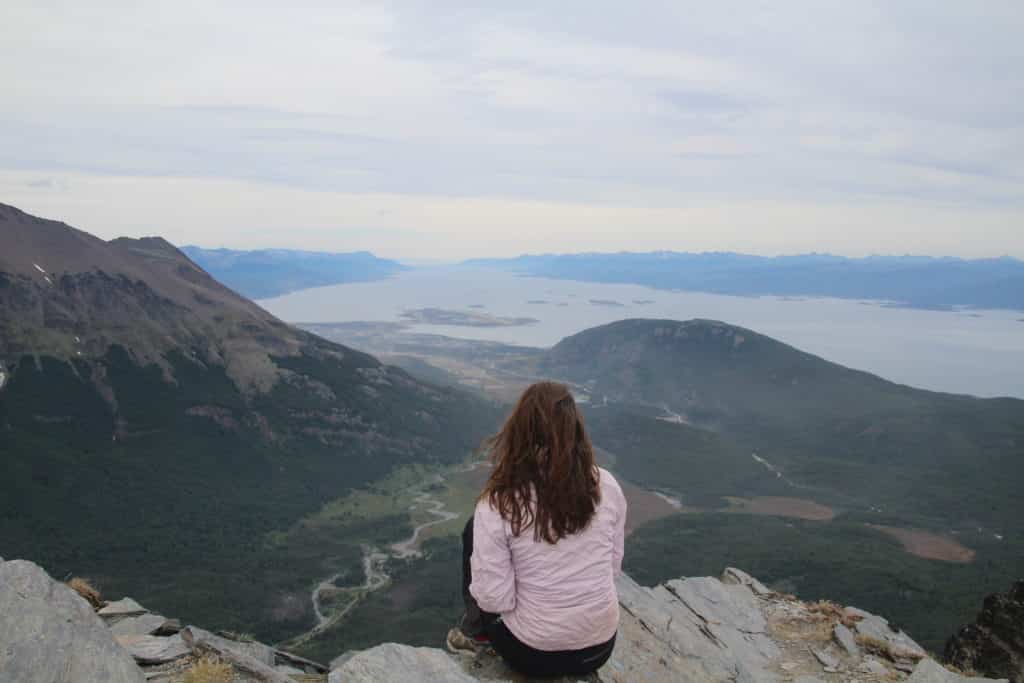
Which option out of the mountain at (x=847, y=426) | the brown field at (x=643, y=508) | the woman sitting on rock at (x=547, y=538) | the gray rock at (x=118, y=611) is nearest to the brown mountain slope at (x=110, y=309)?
the brown field at (x=643, y=508)

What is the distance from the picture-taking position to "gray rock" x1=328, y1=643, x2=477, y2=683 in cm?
687

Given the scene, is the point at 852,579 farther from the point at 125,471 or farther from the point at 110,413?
the point at 110,413

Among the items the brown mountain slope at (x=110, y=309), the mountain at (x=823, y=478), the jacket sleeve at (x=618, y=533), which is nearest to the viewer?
the jacket sleeve at (x=618, y=533)

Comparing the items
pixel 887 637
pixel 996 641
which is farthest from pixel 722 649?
pixel 996 641

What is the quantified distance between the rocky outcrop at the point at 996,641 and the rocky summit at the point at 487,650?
1339 millimetres

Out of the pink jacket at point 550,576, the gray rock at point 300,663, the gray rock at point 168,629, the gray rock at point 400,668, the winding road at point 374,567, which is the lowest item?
the winding road at point 374,567

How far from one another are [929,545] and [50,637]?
8384cm

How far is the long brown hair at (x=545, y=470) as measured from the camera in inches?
238

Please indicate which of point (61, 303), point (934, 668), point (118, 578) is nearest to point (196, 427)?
point (61, 303)

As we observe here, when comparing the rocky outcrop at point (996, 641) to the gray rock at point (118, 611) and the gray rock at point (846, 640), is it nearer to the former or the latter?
the gray rock at point (846, 640)

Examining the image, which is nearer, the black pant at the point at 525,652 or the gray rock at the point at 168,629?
the black pant at the point at 525,652

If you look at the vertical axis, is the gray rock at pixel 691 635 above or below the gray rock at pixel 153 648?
below

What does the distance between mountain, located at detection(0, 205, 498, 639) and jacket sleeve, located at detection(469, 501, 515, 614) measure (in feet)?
176

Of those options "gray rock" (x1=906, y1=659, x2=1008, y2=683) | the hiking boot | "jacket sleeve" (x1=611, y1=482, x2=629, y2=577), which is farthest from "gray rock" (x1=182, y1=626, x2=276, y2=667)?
"gray rock" (x1=906, y1=659, x2=1008, y2=683)
